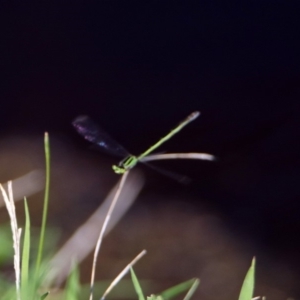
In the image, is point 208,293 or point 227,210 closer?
point 208,293

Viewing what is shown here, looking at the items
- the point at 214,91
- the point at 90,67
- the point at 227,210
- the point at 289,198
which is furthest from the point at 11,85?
the point at 289,198

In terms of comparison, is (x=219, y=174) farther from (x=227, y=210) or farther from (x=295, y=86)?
(x=295, y=86)

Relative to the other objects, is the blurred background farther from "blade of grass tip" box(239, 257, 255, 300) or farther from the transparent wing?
"blade of grass tip" box(239, 257, 255, 300)

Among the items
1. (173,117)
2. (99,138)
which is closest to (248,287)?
Result: (99,138)

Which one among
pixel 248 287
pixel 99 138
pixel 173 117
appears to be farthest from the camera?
pixel 173 117

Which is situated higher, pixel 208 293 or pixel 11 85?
pixel 11 85

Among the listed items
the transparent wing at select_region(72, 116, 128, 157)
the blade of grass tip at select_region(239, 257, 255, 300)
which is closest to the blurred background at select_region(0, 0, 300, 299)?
the transparent wing at select_region(72, 116, 128, 157)

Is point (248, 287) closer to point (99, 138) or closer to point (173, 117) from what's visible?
point (99, 138)

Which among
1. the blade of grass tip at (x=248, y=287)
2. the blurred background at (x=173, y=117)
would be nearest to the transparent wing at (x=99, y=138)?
the blurred background at (x=173, y=117)
